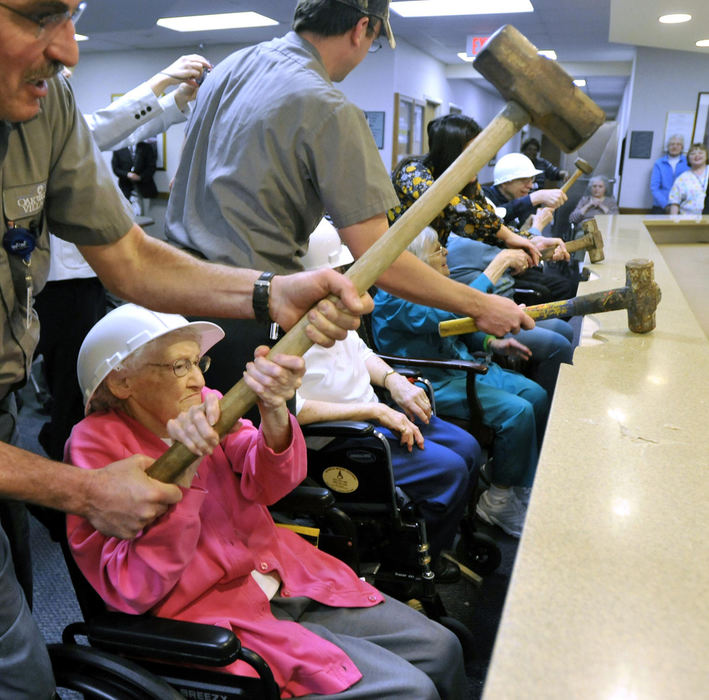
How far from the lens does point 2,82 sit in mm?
979

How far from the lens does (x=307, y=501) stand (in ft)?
5.28

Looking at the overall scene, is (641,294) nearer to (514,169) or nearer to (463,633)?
(463,633)

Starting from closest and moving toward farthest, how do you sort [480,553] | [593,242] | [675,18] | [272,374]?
[272,374] → [480,553] → [593,242] → [675,18]

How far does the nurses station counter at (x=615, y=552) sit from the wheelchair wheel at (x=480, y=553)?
846 millimetres

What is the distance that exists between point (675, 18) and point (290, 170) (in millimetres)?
6645

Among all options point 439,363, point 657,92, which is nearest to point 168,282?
point 439,363

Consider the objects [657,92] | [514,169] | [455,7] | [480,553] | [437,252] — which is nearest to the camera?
[480,553]

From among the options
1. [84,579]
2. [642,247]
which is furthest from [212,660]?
[642,247]

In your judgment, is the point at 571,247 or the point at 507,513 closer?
the point at 507,513

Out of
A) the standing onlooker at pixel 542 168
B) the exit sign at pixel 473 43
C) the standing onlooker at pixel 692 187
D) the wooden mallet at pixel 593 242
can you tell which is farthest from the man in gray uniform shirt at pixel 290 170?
the exit sign at pixel 473 43

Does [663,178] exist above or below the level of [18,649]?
below

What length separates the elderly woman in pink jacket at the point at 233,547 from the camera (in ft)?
3.80

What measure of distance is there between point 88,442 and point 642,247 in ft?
11.3

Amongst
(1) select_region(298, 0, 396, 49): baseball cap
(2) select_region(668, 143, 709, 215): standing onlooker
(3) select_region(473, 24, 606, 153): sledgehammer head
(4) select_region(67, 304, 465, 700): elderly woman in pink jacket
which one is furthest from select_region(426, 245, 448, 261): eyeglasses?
(2) select_region(668, 143, 709, 215): standing onlooker
